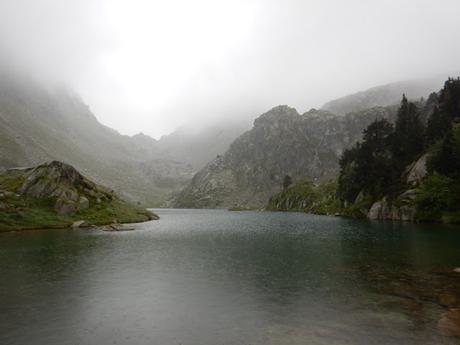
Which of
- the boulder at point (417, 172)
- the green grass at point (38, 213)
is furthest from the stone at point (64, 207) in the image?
the boulder at point (417, 172)

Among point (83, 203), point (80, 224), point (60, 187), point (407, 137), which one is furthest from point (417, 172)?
point (60, 187)

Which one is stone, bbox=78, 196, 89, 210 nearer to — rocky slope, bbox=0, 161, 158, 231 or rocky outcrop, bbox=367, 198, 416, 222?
rocky slope, bbox=0, 161, 158, 231

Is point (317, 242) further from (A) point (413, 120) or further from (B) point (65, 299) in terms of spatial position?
(A) point (413, 120)

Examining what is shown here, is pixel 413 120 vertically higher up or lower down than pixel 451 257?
higher up

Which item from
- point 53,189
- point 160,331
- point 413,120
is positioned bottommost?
point 160,331

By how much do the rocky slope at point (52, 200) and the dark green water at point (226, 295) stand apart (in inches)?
1921

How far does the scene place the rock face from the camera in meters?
→ 120

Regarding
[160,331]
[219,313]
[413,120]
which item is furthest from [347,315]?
[413,120]

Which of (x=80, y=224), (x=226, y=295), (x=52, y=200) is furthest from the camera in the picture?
(x=52, y=200)

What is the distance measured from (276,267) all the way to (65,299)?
83.6ft

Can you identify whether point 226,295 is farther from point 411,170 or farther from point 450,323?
point 411,170

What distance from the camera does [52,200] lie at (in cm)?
11988

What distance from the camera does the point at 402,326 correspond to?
24.1 meters

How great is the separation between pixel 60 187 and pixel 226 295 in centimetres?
10980
